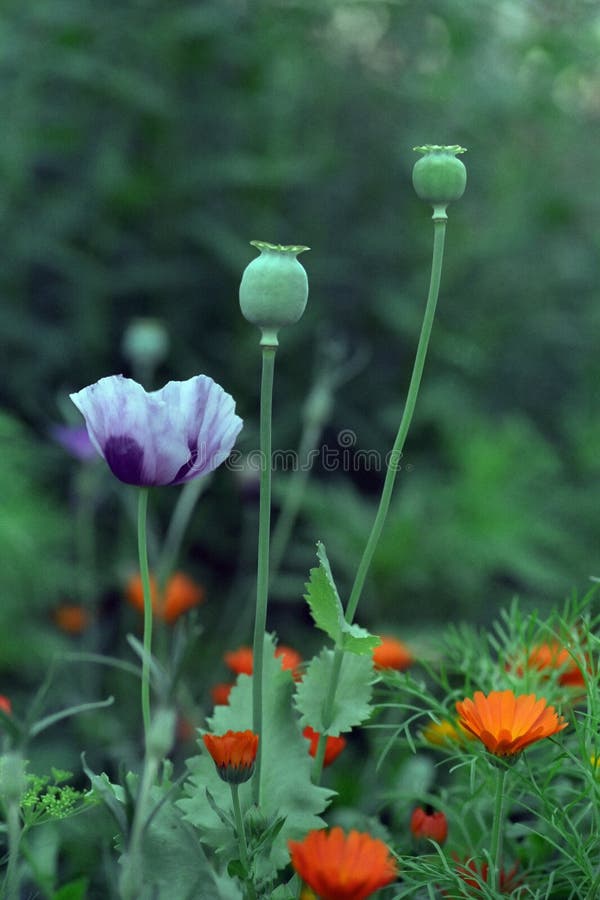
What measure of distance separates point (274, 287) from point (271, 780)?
0.21 metres

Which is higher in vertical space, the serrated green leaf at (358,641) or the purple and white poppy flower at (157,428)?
the purple and white poppy flower at (157,428)

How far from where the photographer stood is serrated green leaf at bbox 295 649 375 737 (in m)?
0.47

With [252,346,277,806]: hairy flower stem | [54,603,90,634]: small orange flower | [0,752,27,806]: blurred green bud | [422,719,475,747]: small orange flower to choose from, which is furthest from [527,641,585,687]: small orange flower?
[54,603,90,634]: small orange flower

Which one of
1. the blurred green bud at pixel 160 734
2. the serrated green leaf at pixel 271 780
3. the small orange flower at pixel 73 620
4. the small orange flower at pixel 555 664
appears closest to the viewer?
the blurred green bud at pixel 160 734

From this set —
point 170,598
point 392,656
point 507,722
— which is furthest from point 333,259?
point 507,722

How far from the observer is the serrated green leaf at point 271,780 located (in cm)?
45

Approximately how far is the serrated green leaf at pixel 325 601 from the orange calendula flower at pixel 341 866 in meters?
0.08

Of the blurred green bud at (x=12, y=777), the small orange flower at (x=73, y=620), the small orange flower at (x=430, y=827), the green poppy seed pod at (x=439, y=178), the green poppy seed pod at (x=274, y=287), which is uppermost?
the green poppy seed pod at (x=439, y=178)

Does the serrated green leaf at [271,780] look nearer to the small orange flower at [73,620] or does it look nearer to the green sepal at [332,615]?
the green sepal at [332,615]

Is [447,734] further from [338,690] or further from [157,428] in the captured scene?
[157,428]

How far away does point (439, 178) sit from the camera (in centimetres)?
43

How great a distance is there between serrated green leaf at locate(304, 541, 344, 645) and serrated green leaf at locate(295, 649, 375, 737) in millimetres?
33

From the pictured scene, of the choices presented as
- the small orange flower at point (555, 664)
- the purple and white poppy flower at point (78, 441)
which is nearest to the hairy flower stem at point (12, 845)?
the small orange flower at point (555, 664)

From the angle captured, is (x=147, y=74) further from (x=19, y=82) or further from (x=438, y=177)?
(x=438, y=177)
